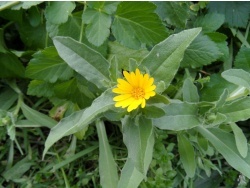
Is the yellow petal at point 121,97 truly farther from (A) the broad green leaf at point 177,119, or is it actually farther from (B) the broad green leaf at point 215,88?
(B) the broad green leaf at point 215,88

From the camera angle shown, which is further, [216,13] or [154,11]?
[216,13]

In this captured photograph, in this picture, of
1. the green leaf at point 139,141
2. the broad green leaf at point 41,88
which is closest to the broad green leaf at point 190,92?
the green leaf at point 139,141

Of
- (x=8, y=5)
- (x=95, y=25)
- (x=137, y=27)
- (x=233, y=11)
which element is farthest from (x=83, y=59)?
(x=233, y=11)

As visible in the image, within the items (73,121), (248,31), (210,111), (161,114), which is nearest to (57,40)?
(73,121)

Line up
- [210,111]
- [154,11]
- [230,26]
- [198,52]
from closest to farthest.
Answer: [210,111], [154,11], [198,52], [230,26]

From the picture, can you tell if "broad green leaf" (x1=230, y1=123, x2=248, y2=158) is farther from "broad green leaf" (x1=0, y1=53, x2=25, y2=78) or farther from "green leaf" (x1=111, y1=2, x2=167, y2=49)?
"broad green leaf" (x1=0, y1=53, x2=25, y2=78)

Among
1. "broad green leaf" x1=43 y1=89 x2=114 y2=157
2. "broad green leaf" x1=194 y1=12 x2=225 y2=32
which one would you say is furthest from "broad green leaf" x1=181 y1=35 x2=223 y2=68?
"broad green leaf" x1=43 y1=89 x2=114 y2=157

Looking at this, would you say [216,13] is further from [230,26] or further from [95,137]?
[95,137]
